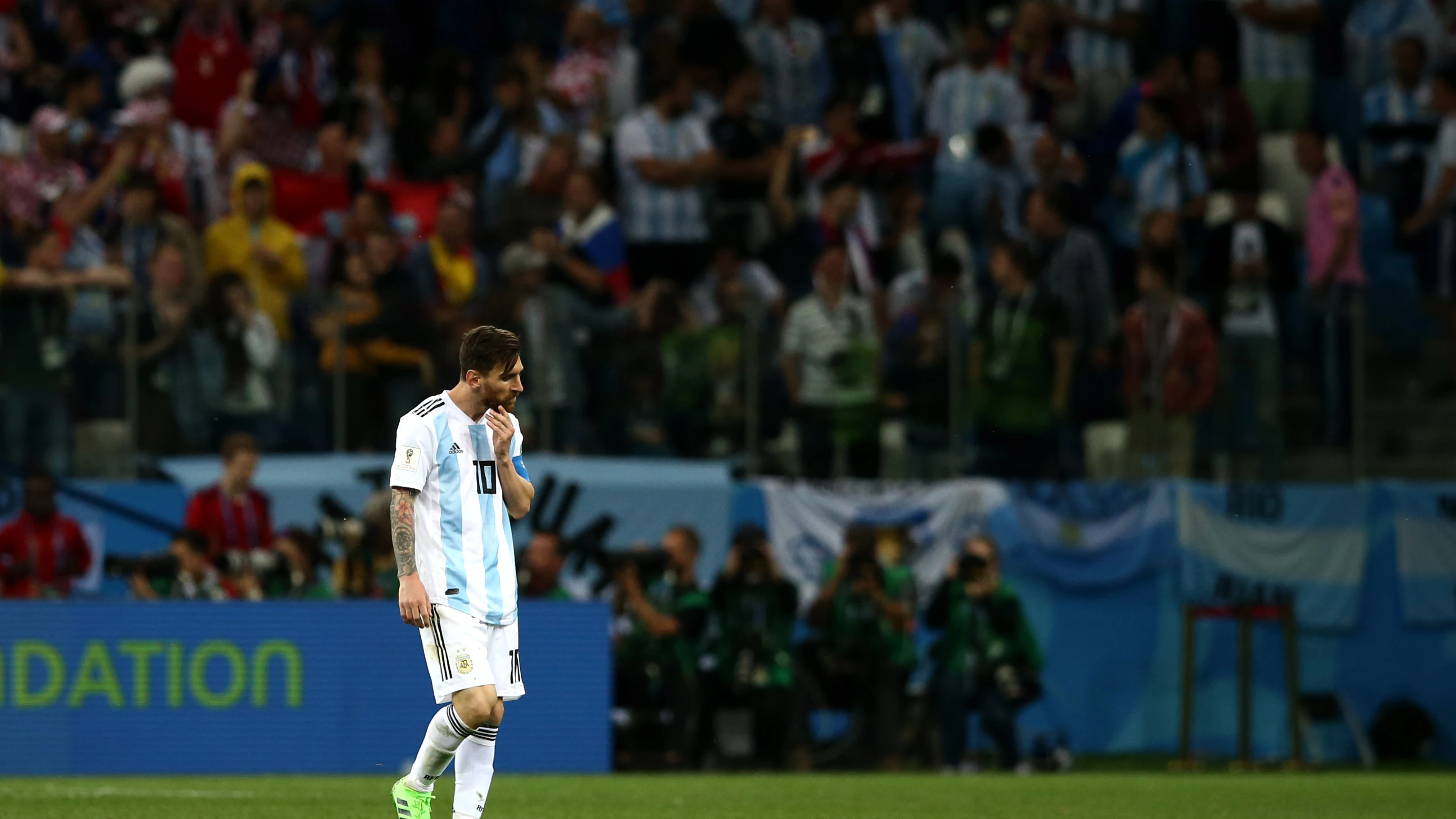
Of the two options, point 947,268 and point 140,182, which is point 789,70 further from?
point 140,182

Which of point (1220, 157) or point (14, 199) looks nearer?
point (14, 199)

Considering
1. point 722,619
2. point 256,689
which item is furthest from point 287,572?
point 722,619

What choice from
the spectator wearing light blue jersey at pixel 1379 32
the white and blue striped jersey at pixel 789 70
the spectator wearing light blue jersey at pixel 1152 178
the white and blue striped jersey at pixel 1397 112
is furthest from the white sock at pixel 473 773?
the spectator wearing light blue jersey at pixel 1379 32

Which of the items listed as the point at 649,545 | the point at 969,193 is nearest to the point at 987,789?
the point at 649,545

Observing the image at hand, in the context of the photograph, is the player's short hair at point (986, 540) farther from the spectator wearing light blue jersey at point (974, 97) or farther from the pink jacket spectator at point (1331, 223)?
the spectator wearing light blue jersey at point (974, 97)

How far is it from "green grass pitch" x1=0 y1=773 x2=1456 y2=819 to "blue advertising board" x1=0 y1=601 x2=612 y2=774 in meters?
0.31

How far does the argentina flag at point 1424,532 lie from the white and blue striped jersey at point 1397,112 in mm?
3436

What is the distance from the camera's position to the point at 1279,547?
776 inches

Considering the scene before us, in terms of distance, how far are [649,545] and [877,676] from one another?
2193 millimetres

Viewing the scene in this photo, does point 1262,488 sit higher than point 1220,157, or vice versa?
point 1220,157

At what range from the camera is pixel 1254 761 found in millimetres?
18906

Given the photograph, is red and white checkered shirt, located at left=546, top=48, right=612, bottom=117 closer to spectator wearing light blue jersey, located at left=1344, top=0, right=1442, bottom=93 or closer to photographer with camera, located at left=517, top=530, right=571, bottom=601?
photographer with camera, located at left=517, top=530, right=571, bottom=601

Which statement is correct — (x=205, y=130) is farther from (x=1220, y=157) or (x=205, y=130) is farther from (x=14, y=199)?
(x=1220, y=157)

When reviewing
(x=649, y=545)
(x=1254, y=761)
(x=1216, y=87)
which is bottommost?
(x=1254, y=761)
